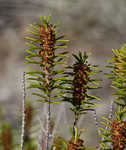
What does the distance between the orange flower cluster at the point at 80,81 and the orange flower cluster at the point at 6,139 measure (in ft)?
1.47

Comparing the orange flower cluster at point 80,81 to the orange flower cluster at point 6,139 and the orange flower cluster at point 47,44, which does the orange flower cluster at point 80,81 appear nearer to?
the orange flower cluster at point 47,44

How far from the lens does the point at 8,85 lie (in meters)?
2.53

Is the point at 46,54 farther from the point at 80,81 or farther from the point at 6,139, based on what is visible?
the point at 6,139

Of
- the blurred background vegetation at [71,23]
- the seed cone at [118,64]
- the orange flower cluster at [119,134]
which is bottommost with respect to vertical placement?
the orange flower cluster at [119,134]

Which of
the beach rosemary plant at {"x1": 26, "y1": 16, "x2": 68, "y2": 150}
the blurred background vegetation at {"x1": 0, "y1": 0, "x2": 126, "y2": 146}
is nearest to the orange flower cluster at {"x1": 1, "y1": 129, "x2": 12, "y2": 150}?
the beach rosemary plant at {"x1": 26, "y1": 16, "x2": 68, "y2": 150}

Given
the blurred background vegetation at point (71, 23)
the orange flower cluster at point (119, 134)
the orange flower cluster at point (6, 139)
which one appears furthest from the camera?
the blurred background vegetation at point (71, 23)

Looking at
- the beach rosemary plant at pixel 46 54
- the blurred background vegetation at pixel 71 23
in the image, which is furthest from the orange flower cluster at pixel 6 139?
the blurred background vegetation at pixel 71 23

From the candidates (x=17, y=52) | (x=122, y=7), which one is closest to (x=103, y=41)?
(x=122, y=7)

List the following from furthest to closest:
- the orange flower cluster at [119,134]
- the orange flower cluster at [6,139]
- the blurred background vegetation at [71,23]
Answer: the blurred background vegetation at [71,23], the orange flower cluster at [6,139], the orange flower cluster at [119,134]

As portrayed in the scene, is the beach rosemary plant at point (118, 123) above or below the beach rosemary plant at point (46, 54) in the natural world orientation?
below

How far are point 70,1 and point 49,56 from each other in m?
2.88

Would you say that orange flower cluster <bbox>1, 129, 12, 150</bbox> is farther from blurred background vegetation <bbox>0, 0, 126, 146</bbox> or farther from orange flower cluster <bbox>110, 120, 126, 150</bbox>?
blurred background vegetation <bbox>0, 0, 126, 146</bbox>

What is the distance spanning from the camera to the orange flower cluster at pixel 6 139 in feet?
2.37

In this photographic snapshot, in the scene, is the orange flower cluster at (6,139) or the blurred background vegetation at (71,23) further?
the blurred background vegetation at (71,23)
